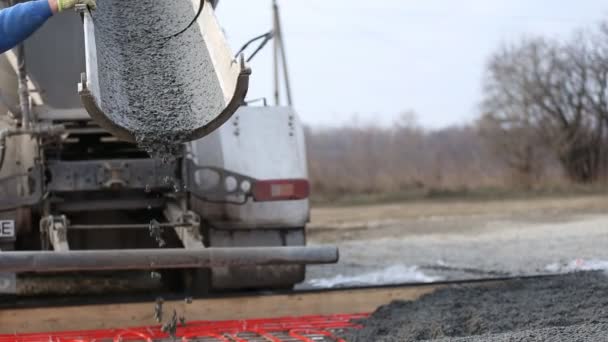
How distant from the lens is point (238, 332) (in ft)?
15.7

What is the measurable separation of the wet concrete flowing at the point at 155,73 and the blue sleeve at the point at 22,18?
33 centimetres

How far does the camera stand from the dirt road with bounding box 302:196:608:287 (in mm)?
7527

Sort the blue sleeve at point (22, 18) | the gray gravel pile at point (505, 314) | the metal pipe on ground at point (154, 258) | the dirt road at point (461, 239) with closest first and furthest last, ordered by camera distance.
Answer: the gray gravel pile at point (505, 314) → the blue sleeve at point (22, 18) → the metal pipe on ground at point (154, 258) → the dirt road at point (461, 239)

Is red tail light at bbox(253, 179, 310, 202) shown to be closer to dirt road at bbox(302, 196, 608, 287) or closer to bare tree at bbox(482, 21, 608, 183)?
dirt road at bbox(302, 196, 608, 287)

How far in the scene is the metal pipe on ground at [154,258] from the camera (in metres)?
4.40

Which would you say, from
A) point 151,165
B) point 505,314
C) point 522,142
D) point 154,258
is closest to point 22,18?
point 154,258

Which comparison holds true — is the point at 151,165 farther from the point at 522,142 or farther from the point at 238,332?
the point at 522,142

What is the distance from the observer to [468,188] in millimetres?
22438

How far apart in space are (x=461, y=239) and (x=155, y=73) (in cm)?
735

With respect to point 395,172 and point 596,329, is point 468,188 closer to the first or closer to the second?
point 395,172

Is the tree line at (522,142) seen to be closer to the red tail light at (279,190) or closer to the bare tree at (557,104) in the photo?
the bare tree at (557,104)

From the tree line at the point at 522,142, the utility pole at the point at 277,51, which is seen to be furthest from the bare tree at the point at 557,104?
the utility pole at the point at 277,51

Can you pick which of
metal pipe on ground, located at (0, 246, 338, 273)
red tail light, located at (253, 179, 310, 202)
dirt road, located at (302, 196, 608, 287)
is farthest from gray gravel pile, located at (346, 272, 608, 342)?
dirt road, located at (302, 196, 608, 287)

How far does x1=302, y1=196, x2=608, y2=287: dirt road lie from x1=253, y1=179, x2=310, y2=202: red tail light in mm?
1275
